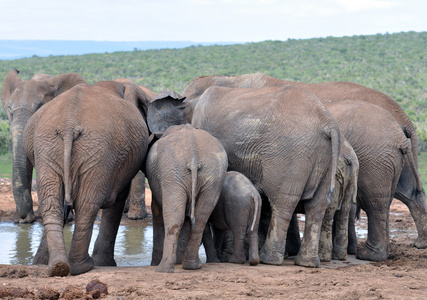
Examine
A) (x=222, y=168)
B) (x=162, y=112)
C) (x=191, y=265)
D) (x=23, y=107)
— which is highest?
(x=23, y=107)

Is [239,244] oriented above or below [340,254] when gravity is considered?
above

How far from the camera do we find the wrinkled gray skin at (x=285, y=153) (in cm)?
733

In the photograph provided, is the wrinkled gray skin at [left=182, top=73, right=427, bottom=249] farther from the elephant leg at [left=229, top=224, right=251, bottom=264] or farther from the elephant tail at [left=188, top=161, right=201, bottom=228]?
the elephant tail at [left=188, top=161, right=201, bottom=228]

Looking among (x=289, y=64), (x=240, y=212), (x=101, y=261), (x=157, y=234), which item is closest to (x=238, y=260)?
(x=240, y=212)

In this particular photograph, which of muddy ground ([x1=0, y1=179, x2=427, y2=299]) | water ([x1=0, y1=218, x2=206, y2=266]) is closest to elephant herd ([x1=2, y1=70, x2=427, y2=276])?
muddy ground ([x1=0, y1=179, x2=427, y2=299])

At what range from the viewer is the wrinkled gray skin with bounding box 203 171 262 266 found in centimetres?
702

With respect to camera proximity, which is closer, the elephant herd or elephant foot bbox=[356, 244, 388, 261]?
the elephant herd

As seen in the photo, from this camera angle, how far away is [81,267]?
21.5ft

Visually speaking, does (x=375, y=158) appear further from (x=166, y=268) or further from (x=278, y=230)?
(x=166, y=268)

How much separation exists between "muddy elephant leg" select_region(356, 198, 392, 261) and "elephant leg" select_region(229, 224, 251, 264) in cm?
179

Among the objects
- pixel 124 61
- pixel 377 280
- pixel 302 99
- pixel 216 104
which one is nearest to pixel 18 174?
pixel 216 104

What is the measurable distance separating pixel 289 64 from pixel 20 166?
132ft

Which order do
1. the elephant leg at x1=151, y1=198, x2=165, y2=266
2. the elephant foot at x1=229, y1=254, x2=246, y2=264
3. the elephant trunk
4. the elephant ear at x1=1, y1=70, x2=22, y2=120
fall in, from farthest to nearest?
the elephant ear at x1=1, y1=70, x2=22, y2=120, the elephant trunk, the elephant leg at x1=151, y1=198, x2=165, y2=266, the elephant foot at x1=229, y1=254, x2=246, y2=264

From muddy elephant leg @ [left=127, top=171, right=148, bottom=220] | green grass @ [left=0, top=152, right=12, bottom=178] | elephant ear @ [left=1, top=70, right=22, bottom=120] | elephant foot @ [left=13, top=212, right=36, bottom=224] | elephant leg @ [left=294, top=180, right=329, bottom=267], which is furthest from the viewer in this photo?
green grass @ [left=0, top=152, right=12, bottom=178]
